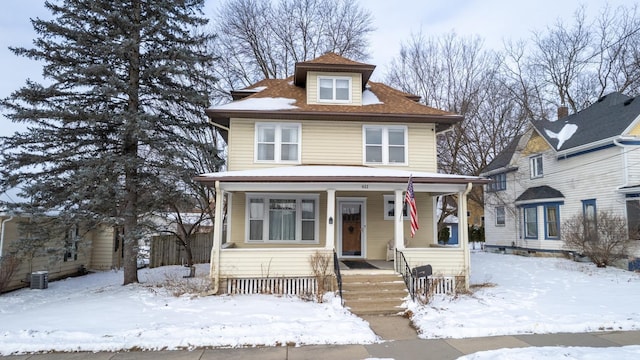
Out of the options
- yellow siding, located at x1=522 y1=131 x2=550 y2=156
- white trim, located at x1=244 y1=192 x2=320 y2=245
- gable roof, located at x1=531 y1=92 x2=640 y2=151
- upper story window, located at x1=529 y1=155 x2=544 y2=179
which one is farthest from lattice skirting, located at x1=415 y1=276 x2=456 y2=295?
upper story window, located at x1=529 y1=155 x2=544 y2=179

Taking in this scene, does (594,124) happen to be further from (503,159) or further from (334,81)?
(334,81)

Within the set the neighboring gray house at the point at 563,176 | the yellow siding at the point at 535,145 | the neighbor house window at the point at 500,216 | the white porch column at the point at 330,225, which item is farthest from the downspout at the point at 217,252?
the neighbor house window at the point at 500,216

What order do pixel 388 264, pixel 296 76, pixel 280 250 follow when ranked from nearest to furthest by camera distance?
1. pixel 280 250
2. pixel 388 264
3. pixel 296 76

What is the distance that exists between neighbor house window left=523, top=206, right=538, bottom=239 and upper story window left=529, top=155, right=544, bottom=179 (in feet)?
6.19

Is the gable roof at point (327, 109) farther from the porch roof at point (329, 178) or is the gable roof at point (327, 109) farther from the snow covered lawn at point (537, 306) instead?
the snow covered lawn at point (537, 306)

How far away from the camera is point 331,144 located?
535 inches

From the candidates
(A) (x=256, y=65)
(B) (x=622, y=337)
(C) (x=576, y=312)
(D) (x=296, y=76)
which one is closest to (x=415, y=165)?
(D) (x=296, y=76)

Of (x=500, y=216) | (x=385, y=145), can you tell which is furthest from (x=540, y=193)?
(x=385, y=145)

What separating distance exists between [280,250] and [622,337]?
7.67 metres

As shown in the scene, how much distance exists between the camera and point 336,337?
277 inches

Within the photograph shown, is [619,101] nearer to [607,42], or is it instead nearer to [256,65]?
[607,42]

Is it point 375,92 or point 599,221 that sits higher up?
point 375,92

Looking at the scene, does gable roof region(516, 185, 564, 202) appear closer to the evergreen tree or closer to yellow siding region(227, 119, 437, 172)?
yellow siding region(227, 119, 437, 172)

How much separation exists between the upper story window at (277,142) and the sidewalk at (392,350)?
7651mm
